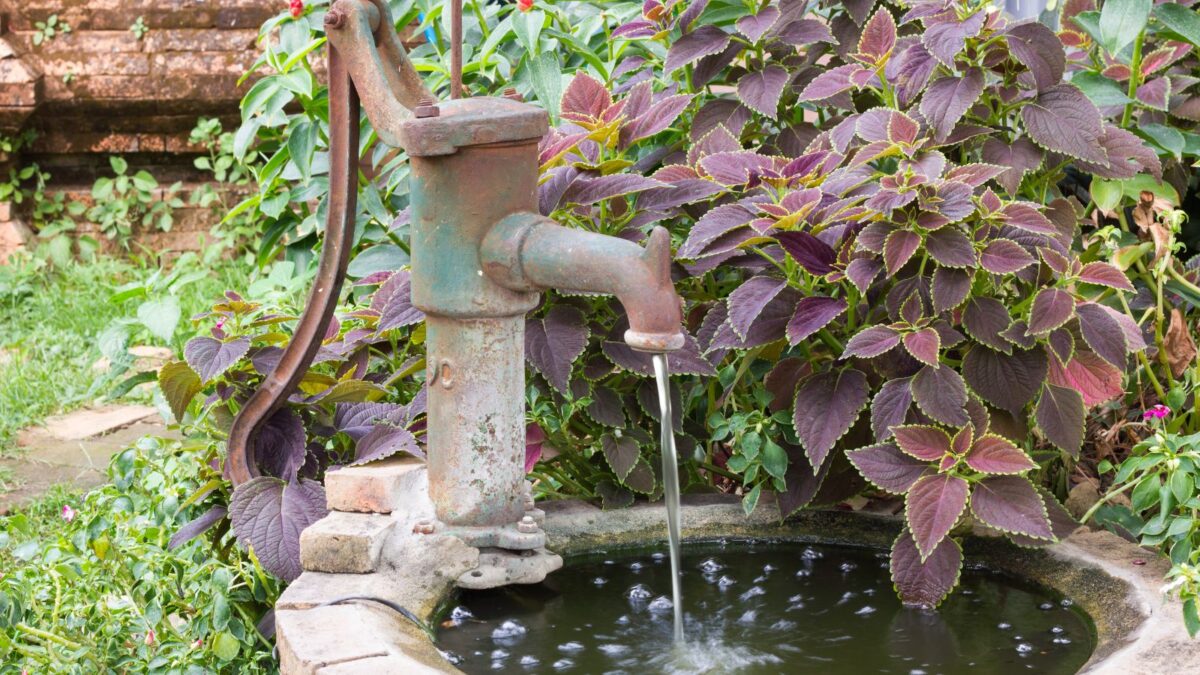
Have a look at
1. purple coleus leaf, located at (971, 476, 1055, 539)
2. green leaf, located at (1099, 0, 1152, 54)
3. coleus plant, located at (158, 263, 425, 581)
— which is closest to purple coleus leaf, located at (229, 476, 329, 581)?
coleus plant, located at (158, 263, 425, 581)

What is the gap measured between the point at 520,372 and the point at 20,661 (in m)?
0.98

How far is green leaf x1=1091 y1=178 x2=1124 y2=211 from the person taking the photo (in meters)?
2.54

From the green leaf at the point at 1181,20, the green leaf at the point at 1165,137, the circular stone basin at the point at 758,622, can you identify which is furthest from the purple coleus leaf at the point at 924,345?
the green leaf at the point at 1181,20

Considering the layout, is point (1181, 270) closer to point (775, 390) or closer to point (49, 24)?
point (775, 390)

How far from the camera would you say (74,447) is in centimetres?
398

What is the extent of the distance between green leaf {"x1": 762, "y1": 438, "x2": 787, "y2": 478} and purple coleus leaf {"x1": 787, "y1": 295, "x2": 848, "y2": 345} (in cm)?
18

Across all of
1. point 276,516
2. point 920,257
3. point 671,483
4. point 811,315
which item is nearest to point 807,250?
point 811,315

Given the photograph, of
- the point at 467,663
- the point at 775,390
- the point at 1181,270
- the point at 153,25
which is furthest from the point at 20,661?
the point at 153,25

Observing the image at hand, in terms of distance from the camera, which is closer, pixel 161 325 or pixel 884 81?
pixel 884 81

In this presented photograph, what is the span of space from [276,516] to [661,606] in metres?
0.60

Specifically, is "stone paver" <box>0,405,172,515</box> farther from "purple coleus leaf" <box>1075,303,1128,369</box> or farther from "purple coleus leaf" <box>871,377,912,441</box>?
"purple coleus leaf" <box>1075,303,1128,369</box>

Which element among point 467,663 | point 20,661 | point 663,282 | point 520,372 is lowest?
point 20,661

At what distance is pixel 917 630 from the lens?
6.18 feet

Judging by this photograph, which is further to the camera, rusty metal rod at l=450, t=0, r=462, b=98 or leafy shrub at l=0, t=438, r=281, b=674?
leafy shrub at l=0, t=438, r=281, b=674
